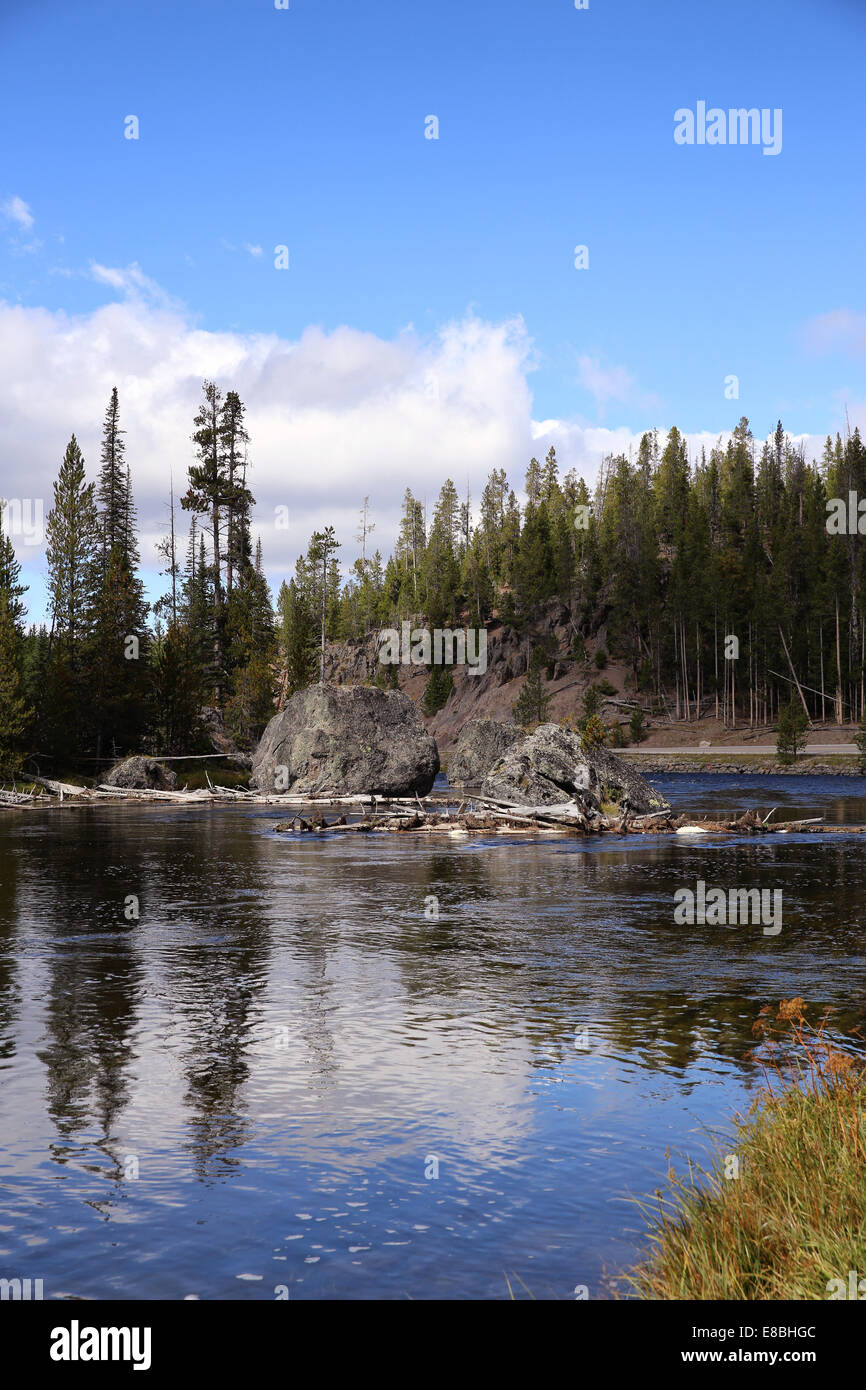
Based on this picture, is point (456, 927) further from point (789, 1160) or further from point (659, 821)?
point (659, 821)

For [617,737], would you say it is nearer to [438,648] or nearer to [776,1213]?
[438,648]

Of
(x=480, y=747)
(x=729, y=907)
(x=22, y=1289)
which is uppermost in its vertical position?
(x=480, y=747)

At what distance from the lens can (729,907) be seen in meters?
21.5

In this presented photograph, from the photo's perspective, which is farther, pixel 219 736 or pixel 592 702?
pixel 592 702

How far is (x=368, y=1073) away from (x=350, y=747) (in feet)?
145

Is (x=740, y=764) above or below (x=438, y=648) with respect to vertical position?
below

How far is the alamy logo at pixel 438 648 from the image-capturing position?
149 m

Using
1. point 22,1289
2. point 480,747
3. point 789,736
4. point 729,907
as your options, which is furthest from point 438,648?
point 22,1289

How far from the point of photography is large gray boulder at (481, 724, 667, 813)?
3891 centimetres

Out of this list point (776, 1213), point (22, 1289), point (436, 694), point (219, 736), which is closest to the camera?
point (776, 1213)

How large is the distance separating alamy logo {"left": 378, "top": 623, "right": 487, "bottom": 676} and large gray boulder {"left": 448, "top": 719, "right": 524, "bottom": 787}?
91322 mm

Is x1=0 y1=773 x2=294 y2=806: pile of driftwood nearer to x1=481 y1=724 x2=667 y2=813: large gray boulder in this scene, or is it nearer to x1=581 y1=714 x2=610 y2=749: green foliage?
x1=581 y1=714 x2=610 y2=749: green foliage

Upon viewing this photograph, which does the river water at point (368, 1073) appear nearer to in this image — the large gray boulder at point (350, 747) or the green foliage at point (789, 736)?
the large gray boulder at point (350, 747)
